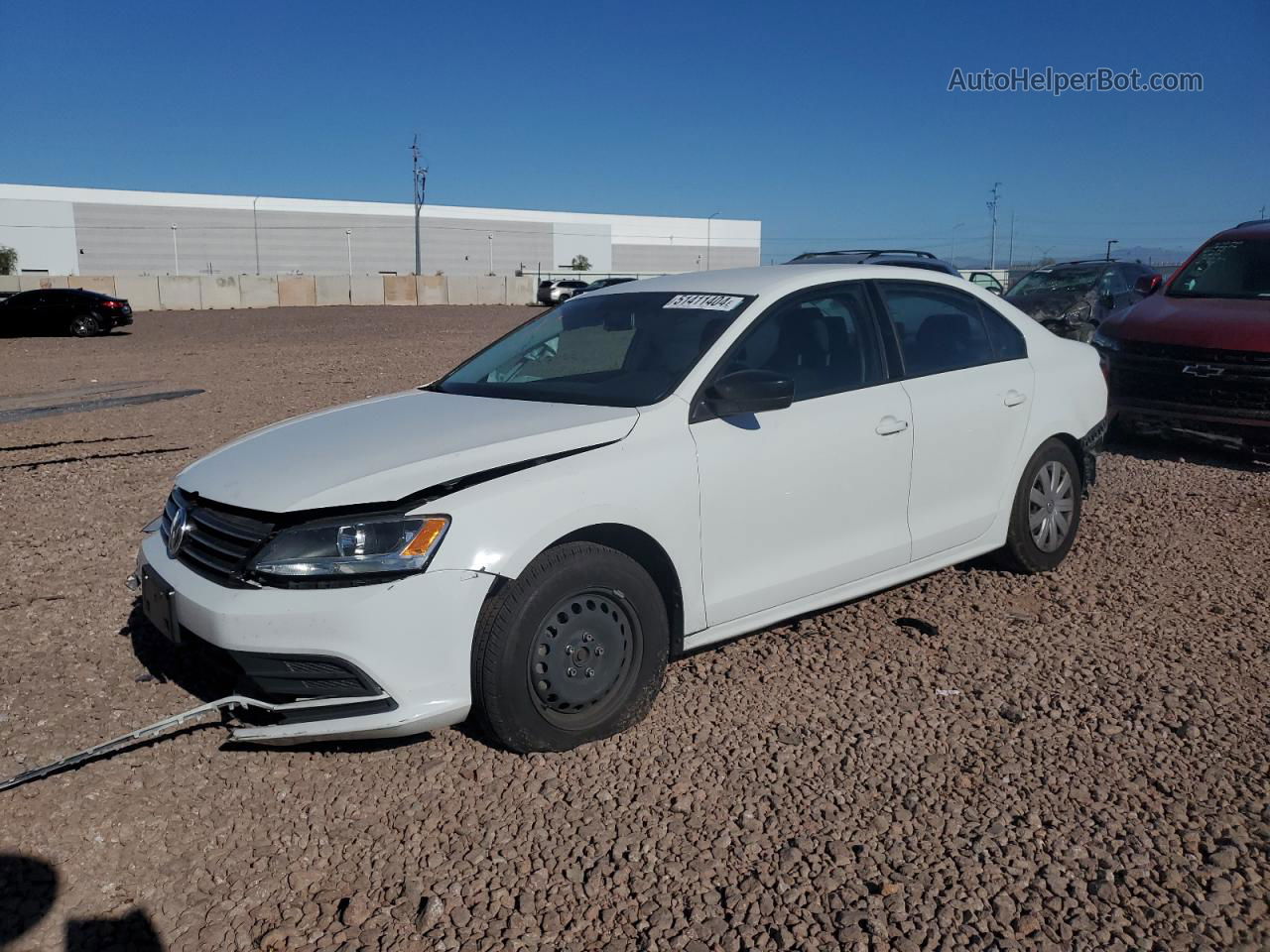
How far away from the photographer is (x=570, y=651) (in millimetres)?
3500

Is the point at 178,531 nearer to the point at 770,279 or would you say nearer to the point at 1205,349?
the point at 770,279

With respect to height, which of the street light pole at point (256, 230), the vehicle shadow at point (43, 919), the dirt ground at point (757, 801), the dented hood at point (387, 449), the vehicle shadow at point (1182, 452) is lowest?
the vehicle shadow at point (43, 919)

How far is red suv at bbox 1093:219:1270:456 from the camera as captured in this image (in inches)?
306

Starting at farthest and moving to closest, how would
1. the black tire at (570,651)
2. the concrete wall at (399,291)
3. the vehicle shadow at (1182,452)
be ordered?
the concrete wall at (399,291), the vehicle shadow at (1182,452), the black tire at (570,651)

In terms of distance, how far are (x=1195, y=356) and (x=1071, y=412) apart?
342 cm

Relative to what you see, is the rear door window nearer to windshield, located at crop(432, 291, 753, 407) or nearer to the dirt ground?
windshield, located at crop(432, 291, 753, 407)

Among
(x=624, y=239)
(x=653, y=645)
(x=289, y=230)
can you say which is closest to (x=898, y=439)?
(x=653, y=645)

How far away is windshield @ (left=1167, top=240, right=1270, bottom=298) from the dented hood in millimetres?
7236

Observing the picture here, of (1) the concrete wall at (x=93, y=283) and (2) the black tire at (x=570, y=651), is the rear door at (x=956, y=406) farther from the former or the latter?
(1) the concrete wall at (x=93, y=283)

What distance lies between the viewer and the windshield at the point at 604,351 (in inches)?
161

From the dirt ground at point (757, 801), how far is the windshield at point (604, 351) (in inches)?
48.3

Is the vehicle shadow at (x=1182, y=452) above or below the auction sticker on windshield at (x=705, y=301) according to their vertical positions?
below

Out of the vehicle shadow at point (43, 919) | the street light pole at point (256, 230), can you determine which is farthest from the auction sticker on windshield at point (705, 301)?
the street light pole at point (256, 230)

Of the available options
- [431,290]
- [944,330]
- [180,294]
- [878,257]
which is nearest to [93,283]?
[180,294]
